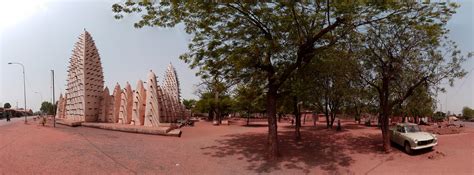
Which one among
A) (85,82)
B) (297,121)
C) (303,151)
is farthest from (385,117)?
(85,82)

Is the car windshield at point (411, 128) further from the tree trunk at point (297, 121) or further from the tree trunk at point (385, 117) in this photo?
the tree trunk at point (297, 121)

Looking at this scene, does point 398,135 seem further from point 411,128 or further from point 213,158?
point 213,158

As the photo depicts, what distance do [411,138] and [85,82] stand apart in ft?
95.9

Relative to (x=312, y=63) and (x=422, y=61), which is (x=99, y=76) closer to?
(x=312, y=63)

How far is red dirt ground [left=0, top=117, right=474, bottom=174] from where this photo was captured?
13016mm

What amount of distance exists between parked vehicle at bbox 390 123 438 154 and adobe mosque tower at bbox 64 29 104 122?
2740 cm

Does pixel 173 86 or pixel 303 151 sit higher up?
pixel 173 86

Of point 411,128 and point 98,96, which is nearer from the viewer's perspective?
point 411,128

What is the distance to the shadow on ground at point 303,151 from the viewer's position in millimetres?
15758

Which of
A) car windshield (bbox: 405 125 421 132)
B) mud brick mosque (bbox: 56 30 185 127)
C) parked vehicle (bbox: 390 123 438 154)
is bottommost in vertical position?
parked vehicle (bbox: 390 123 438 154)

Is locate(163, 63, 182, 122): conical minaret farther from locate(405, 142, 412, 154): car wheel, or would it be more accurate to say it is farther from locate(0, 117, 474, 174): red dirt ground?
locate(405, 142, 412, 154): car wheel

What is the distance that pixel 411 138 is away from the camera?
1717 centimetres

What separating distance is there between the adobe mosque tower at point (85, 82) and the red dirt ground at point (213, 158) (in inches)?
601

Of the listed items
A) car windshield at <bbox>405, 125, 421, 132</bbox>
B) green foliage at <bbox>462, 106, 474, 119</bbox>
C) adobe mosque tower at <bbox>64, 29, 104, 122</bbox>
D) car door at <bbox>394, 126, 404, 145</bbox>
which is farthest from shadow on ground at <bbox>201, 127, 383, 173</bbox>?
green foliage at <bbox>462, 106, 474, 119</bbox>
